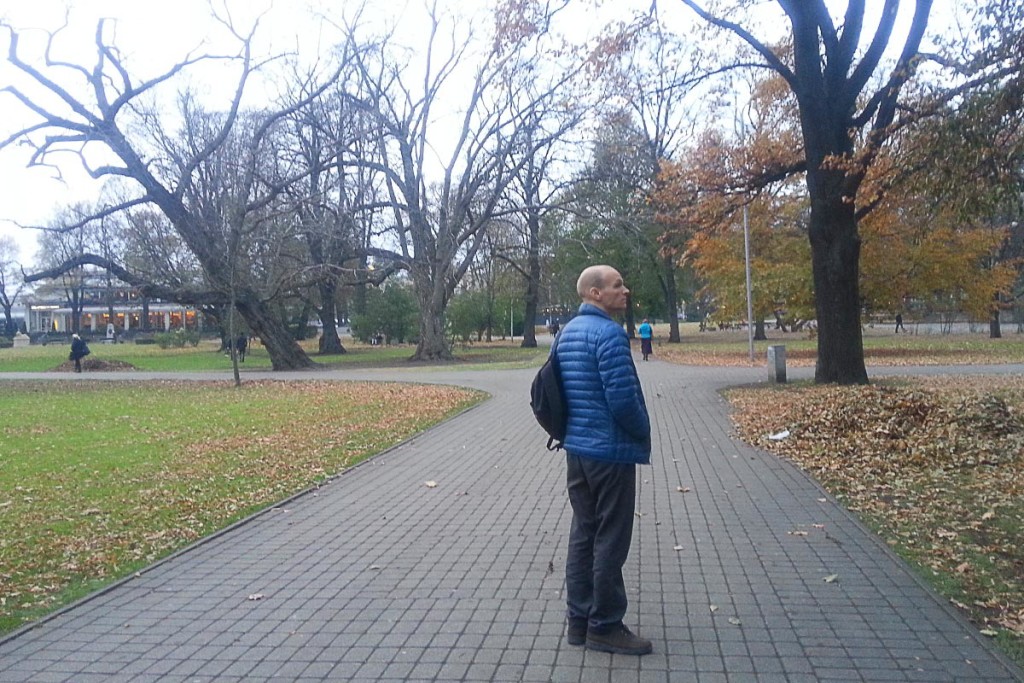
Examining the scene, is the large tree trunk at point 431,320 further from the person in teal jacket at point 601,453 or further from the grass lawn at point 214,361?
the person in teal jacket at point 601,453

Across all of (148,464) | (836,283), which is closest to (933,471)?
(148,464)

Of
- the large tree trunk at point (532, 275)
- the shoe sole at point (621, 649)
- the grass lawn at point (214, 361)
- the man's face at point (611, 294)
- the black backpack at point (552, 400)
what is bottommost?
the grass lawn at point (214, 361)

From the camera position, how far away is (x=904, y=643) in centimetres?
506

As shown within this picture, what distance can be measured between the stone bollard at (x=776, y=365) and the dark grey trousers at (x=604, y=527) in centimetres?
1782

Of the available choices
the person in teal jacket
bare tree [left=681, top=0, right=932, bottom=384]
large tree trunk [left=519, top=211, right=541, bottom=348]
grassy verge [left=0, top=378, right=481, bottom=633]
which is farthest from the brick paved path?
large tree trunk [left=519, top=211, right=541, bottom=348]

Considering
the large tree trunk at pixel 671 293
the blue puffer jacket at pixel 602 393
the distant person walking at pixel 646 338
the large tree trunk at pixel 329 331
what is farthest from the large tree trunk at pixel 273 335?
the blue puffer jacket at pixel 602 393

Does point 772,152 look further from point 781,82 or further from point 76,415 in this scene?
point 76,415

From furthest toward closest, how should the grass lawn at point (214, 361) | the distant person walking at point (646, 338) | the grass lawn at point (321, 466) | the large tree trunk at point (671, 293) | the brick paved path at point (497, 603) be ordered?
1. the large tree trunk at point (671, 293)
2. the grass lawn at point (214, 361)
3. the distant person walking at point (646, 338)
4. the grass lawn at point (321, 466)
5. the brick paved path at point (497, 603)

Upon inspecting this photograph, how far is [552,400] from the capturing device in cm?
509

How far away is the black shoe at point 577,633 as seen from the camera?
16.8 ft

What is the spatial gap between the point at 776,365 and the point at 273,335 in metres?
20.4

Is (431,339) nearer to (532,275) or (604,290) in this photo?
(532,275)

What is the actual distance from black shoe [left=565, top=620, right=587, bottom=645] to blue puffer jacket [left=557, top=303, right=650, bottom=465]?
91 centimetres

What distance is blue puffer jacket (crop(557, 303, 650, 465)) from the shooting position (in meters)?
4.90
